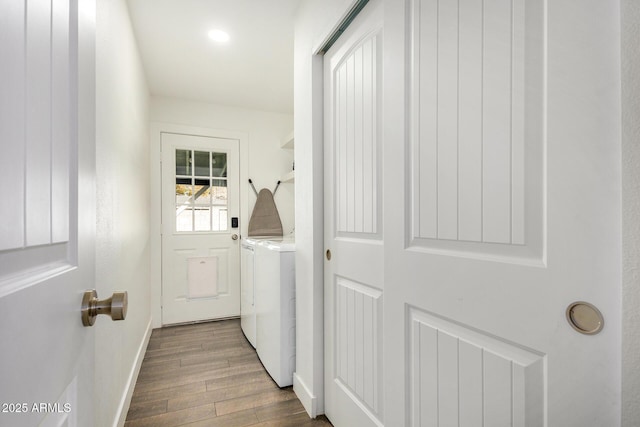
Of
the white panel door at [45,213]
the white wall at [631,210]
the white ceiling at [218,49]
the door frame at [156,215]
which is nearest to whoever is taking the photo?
the white panel door at [45,213]

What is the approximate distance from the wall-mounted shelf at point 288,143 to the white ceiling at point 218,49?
407mm

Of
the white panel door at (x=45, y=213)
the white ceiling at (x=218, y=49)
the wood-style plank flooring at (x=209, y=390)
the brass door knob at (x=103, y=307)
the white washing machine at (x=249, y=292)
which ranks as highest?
the white ceiling at (x=218, y=49)

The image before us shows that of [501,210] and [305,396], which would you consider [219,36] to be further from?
[305,396]

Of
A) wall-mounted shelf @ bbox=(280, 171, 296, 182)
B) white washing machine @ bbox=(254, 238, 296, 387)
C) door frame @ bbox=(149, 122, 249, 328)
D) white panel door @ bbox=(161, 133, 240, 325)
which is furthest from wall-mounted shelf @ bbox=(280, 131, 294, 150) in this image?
white washing machine @ bbox=(254, 238, 296, 387)

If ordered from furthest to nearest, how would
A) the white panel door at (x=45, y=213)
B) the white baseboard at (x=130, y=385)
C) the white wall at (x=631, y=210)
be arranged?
1. the white baseboard at (x=130, y=385)
2. the white wall at (x=631, y=210)
3. the white panel door at (x=45, y=213)

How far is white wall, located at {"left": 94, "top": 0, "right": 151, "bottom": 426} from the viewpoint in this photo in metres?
1.33

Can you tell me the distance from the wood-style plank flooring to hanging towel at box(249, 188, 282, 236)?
3.87 feet

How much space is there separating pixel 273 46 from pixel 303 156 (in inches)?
43.5

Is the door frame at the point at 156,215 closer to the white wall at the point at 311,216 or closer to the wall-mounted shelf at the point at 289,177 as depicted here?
the wall-mounted shelf at the point at 289,177

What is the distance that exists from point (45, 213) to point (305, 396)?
179 centimetres

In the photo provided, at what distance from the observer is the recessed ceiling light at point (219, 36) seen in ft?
7.29

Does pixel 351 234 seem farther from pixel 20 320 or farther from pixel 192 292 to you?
pixel 192 292

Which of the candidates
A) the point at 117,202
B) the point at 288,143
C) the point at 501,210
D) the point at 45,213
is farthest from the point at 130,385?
the point at 288,143

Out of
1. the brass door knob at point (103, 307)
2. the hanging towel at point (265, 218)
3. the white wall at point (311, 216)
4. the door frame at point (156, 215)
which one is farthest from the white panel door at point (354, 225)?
the door frame at point (156, 215)
